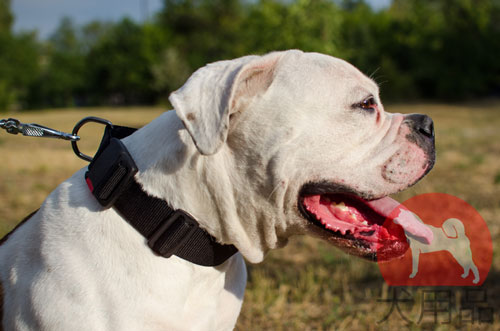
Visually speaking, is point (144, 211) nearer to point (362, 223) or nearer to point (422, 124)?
point (362, 223)

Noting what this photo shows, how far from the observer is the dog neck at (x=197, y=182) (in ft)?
6.72

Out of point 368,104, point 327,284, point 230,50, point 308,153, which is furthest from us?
point 230,50

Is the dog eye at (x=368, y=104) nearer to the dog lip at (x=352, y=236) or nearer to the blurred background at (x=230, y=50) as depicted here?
the dog lip at (x=352, y=236)

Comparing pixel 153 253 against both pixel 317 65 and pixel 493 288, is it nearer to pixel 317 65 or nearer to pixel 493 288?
pixel 317 65

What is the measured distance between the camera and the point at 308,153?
213 cm

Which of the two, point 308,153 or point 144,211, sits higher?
point 308,153

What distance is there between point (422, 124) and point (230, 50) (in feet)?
123

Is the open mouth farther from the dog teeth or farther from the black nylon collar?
the black nylon collar

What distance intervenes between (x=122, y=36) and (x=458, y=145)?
40611mm

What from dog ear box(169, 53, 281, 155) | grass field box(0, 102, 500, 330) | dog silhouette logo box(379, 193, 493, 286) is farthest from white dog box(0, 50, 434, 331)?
dog silhouette logo box(379, 193, 493, 286)

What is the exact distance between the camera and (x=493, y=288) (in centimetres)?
379

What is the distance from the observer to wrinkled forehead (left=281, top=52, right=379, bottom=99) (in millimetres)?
2174

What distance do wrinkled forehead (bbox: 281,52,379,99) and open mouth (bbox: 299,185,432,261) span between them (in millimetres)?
468

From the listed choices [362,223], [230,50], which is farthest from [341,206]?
[230,50]
